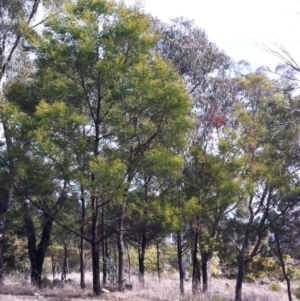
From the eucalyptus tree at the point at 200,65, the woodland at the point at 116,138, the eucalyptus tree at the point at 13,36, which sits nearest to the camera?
the woodland at the point at 116,138

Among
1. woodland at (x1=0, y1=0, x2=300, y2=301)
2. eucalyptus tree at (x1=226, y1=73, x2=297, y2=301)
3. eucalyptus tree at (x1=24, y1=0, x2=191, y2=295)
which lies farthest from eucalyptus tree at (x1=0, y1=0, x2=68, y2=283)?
eucalyptus tree at (x1=226, y1=73, x2=297, y2=301)

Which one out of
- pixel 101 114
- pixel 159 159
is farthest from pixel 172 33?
pixel 159 159

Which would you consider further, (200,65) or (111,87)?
(200,65)

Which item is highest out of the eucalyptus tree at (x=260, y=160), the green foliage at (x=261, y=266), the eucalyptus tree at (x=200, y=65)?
the eucalyptus tree at (x=200, y=65)

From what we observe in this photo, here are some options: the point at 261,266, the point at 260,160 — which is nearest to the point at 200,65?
the point at 260,160

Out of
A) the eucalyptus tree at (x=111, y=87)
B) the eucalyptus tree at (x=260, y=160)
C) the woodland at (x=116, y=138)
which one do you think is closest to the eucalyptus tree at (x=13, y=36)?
the woodland at (x=116, y=138)

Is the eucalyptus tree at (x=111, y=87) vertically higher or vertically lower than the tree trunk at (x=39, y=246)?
higher

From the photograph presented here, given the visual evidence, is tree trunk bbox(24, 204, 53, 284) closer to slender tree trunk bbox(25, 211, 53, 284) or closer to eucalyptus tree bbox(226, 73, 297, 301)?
slender tree trunk bbox(25, 211, 53, 284)

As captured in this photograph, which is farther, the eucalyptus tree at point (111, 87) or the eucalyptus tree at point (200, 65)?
the eucalyptus tree at point (200, 65)

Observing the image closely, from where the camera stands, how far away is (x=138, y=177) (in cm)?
1550

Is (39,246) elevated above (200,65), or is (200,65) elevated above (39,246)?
(200,65)

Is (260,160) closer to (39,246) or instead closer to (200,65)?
(200,65)

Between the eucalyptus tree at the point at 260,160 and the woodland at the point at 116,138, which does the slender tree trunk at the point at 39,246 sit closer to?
the woodland at the point at 116,138

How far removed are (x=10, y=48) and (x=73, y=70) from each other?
6138 millimetres
